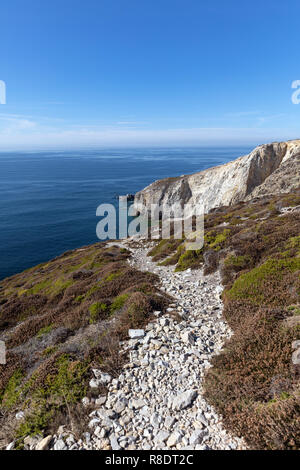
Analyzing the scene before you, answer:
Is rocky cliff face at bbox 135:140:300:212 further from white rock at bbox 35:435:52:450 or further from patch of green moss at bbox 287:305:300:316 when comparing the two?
white rock at bbox 35:435:52:450

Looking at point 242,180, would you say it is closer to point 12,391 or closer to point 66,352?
point 66,352

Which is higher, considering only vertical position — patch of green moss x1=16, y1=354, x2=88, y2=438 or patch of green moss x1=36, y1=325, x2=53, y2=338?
patch of green moss x1=16, y1=354, x2=88, y2=438

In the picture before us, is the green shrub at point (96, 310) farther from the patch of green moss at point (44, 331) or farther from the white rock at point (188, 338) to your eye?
the white rock at point (188, 338)

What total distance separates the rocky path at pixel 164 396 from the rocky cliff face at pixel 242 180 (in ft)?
141

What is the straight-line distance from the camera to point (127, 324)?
9.25 m

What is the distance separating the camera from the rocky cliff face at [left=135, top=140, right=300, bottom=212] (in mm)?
49594

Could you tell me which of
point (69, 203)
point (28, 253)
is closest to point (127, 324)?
point (28, 253)

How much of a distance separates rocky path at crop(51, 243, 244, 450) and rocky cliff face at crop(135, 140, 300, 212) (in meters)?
43.0

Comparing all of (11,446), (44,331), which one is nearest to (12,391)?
(11,446)

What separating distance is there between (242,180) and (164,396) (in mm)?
62812

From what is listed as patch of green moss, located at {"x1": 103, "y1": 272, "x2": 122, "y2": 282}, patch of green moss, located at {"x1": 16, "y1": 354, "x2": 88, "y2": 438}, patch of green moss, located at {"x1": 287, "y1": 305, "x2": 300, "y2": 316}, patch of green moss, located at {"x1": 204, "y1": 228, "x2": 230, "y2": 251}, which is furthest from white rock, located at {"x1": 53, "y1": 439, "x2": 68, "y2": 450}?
patch of green moss, located at {"x1": 204, "y1": 228, "x2": 230, "y2": 251}

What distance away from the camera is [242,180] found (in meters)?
61.5

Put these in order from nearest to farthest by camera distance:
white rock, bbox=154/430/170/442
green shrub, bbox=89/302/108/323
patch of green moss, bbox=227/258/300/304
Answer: white rock, bbox=154/430/170/442
patch of green moss, bbox=227/258/300/304
green shrub, bbox=89/302/108/323
